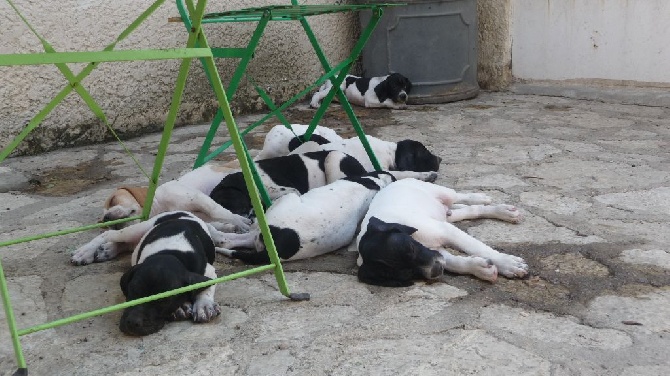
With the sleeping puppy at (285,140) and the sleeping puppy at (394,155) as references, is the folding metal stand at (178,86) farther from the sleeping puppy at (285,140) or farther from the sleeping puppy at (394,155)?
the sleeping puppy at (285,140)

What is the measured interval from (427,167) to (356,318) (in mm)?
1870

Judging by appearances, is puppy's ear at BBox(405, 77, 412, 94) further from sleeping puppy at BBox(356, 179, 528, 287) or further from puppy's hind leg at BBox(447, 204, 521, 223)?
sleeping puppy at BBox(356, 179, 528, 287)

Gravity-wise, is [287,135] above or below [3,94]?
below

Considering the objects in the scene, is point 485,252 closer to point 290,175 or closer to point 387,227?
point 387,227

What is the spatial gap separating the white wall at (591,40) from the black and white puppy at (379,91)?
1485mm

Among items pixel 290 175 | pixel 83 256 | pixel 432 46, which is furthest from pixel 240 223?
pixel 432 46

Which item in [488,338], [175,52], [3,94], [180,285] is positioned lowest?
[488,338]

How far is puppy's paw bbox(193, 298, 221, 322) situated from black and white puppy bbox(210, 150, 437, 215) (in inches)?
42.9

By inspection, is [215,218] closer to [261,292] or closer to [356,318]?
[261,292]

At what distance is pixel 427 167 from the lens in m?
4.26

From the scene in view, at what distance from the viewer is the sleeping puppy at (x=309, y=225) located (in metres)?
3.04

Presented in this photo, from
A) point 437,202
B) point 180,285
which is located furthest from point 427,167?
point 180,285

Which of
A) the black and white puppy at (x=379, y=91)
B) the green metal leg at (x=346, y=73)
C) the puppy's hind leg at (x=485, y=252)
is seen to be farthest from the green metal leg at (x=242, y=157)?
the black and white puppy at (x=379, y=91)

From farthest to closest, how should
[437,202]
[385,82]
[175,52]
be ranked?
[385,82]
[437,202]
[175,52]
